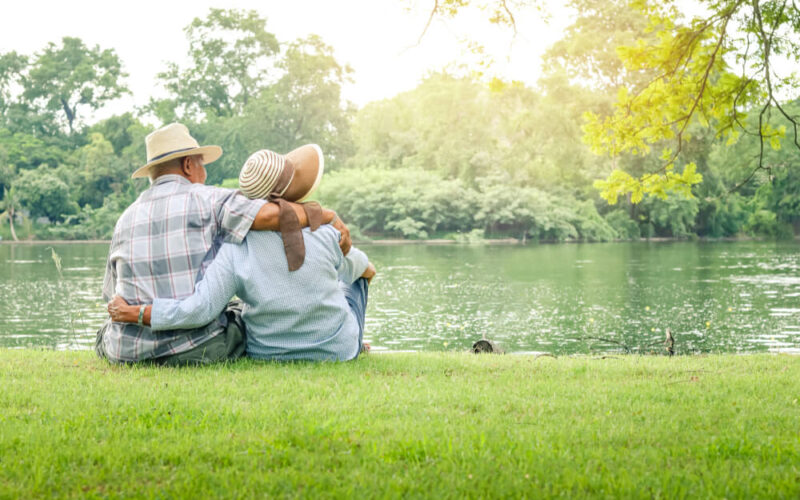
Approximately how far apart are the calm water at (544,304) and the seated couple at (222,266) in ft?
15.2

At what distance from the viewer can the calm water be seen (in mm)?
11672

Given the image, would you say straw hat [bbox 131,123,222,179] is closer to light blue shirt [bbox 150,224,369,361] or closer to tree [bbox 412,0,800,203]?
Answer: light blue shirt [bbox 150,224,369,361]

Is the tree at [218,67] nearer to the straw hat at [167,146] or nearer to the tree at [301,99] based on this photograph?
the tree at [301,99]

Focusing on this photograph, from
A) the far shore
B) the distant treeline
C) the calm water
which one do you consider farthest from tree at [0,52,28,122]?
the calm water

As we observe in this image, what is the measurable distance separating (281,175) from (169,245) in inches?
28.9

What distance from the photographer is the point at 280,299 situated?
4.48 meters

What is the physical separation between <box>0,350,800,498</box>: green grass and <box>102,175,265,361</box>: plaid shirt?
21cm

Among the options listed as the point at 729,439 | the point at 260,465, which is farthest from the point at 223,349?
the point at 729,439

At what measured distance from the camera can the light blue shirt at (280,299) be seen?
4.34m

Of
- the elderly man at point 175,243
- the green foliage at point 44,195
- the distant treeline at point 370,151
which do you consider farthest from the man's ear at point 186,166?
the green foliage at point 44,195

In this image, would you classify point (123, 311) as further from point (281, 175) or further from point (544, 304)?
point (544, 304)

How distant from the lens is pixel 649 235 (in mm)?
48031

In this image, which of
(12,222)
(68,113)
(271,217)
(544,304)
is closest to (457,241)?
(12,222)

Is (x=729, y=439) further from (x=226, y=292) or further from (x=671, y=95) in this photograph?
(x=671, y=95)
